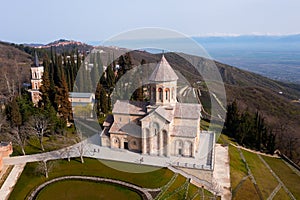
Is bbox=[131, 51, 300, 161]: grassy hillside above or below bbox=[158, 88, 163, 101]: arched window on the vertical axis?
below

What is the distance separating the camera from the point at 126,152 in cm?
2561

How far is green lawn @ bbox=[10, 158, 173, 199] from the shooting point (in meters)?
20.9

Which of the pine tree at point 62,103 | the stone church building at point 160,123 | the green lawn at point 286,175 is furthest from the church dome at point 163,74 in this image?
the green lawn at point 286,175

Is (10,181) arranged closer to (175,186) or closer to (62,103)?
(62,103)

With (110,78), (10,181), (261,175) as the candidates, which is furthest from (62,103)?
(261,175)

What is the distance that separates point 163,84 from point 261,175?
14.6 m

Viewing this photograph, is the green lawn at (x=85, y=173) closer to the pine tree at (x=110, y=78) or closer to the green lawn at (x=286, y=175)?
the green lawn at (x=286, y=175)

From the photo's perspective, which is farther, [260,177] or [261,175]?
[261,175]

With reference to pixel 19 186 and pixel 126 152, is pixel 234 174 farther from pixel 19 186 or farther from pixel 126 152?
pixel 19 186

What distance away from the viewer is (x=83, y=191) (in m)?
20.3

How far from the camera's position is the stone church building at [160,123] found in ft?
78.0

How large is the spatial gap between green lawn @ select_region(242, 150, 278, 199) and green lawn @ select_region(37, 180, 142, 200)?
1265cm

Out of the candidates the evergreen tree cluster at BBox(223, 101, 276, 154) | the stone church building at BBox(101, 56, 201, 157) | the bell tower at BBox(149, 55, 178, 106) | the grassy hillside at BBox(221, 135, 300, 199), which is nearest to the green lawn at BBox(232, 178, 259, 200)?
the grassy hillside at BBox(221, 135, 300, 199)

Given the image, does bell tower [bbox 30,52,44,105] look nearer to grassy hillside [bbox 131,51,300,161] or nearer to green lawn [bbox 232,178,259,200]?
grassy hillside [bbox 131,51,300,161]
